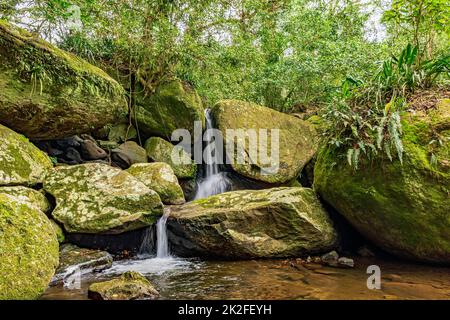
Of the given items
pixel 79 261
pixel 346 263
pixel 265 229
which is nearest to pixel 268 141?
pixel 265 229

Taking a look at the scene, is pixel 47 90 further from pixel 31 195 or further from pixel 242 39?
pixel 242 39

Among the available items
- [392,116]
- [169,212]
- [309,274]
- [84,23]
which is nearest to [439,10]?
[392,116]

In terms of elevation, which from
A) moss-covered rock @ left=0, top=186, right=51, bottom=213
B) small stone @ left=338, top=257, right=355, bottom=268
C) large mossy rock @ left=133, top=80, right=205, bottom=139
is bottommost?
small stone @ left=338, top=257, right=355, bottom=268

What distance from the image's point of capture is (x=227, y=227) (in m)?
5.32

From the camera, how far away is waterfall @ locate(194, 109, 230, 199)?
8.84m

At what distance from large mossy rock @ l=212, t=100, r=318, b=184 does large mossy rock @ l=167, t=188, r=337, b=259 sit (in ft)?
10.2

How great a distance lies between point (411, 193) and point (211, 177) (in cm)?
554

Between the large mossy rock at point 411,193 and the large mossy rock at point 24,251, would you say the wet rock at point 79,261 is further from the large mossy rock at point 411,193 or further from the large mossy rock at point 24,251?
the large mossy rock at point 411,193

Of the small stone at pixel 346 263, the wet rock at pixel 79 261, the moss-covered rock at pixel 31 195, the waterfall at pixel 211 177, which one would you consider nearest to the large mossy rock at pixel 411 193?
the small stone at pixel 346 263

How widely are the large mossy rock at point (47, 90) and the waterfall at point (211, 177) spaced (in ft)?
9.79

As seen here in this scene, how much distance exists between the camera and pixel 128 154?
838cm

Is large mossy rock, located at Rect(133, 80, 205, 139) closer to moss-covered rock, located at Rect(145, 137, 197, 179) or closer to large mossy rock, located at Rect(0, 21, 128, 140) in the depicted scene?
moss-covered rock, located at Rect(145, 137, 197, 179)

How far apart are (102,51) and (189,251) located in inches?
233

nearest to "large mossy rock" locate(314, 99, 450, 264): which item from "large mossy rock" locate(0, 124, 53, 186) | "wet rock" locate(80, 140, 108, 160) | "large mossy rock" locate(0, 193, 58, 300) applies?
"large mossy rock" locate(0, 193, 58, 300)
